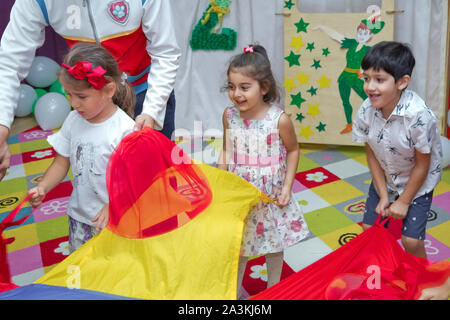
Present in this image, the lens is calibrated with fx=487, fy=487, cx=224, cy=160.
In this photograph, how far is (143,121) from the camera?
1.52 m

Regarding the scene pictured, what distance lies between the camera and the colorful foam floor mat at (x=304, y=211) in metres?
2.02

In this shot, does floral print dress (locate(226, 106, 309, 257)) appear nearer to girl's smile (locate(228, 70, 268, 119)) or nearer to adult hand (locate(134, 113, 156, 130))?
girl's smile (locate(228, 70, 268, 119))

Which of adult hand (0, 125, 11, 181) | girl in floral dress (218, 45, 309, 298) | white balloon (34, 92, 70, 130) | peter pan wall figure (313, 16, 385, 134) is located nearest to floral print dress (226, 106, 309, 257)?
girl in floral dress (218, 45, 309, 298)

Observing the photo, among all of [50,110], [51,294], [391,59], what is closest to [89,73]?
[51,294]

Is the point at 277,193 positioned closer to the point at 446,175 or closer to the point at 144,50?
the point at 144,50

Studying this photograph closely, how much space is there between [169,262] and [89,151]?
1.43 ft

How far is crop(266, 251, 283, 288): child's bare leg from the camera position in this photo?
1.73 m

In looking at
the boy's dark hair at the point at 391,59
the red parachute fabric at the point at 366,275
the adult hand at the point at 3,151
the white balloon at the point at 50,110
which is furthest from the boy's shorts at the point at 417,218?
the white balloon at the point at 50,110

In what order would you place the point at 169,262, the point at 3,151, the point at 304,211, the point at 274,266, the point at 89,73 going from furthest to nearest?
the point at 304,211, the point at 274,266, the point at 3,151, the point at 89,73, the point at 169,262

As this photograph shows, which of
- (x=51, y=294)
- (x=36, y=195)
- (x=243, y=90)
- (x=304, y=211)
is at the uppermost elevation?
(x=243, y=90)

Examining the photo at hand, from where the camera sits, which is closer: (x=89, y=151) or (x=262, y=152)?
(x=89, y=151)

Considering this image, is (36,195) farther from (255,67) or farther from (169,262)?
(255,67)

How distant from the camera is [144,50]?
176 cm
